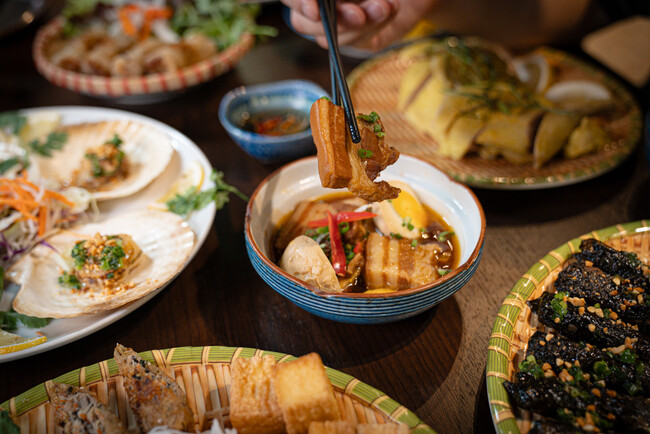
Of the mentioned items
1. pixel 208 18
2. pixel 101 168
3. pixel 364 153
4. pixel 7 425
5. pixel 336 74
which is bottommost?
pixel 101 168

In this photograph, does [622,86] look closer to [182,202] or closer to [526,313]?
[526,313]

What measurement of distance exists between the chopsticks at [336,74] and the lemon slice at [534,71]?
2.01m

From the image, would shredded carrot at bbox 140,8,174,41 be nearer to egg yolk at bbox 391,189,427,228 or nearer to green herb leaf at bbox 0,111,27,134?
green herb leaf at bbox 0,111,27,134

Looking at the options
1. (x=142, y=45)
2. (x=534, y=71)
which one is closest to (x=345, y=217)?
(x=534, y=71)

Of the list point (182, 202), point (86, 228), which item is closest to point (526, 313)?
point (182, 202)

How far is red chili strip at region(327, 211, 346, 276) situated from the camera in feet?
6.15

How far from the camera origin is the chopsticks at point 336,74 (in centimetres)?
161

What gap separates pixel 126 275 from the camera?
204cm

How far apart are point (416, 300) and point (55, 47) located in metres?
3.96

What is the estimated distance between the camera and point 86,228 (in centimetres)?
236

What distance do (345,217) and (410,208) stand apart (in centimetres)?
32

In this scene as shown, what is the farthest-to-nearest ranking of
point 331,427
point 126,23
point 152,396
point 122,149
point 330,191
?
1. point 126,23
2. point 122,149
3. point 330,191
4. point 152,396
5. point 331,427

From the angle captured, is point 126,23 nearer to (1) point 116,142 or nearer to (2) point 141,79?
(2) point 141,79

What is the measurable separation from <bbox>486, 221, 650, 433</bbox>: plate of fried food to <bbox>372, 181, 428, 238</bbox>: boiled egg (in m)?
0.52
